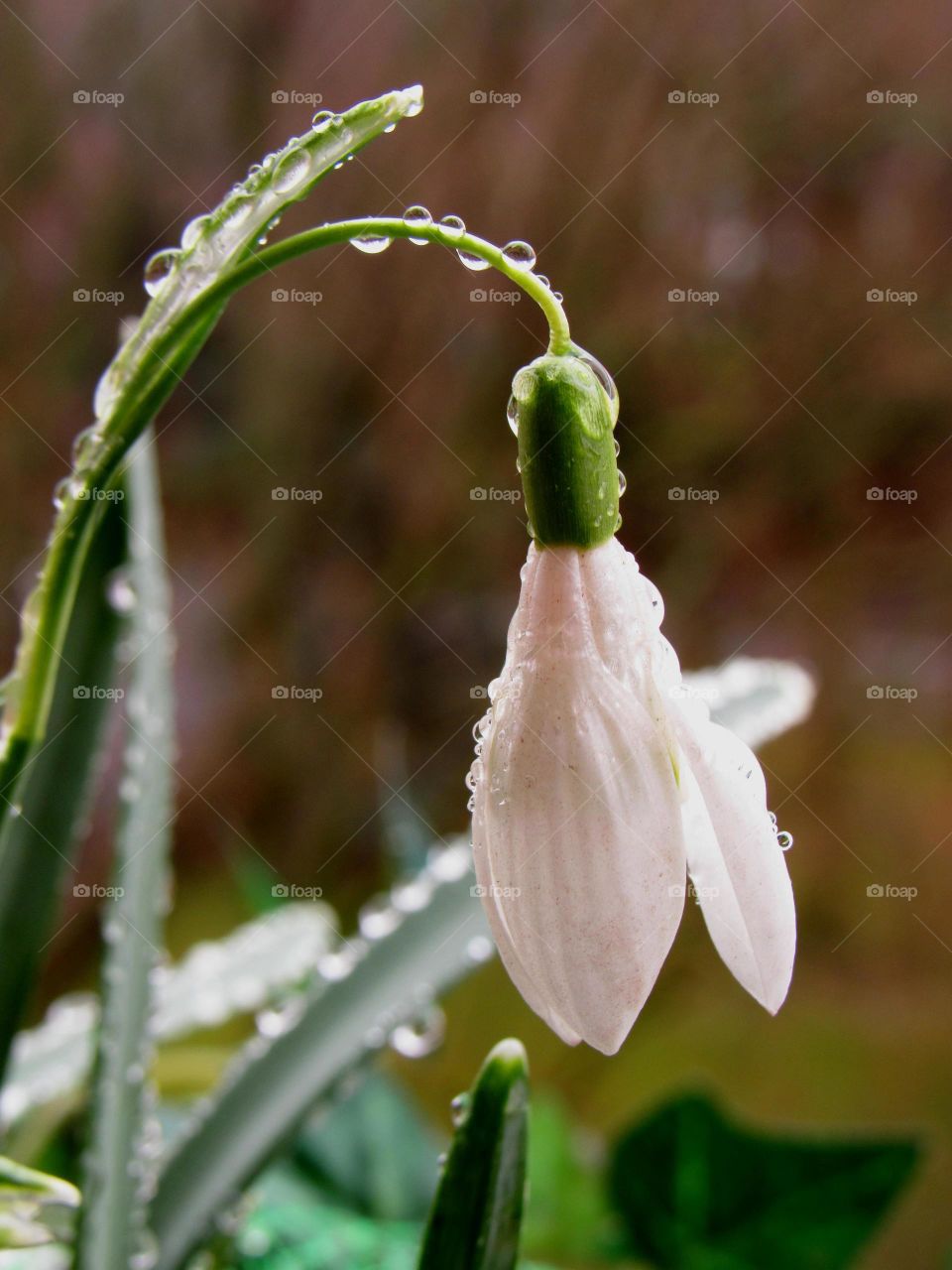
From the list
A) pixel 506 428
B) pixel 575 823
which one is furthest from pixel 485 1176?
pixel 506 428

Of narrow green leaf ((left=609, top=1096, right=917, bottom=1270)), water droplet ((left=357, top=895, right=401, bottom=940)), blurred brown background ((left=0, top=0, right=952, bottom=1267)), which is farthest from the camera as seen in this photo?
blurred brown background ((left=0, top=0, right=952, bottom=1267))

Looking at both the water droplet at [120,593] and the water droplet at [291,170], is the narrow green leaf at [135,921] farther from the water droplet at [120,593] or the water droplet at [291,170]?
the water droplet at [291,170]

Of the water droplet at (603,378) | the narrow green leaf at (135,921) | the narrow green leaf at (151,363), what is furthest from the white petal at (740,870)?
the narrow green leaf at (135,921)

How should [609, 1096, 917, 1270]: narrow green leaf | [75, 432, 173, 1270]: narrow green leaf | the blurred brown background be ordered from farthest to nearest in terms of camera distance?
1. the blurred brown background
2. [609, 1096, 917, 1270]: narrow green leaf
3. [75, 432, 173, 1270]: narrow green leaf

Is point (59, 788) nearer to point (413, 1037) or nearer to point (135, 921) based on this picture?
point (135, 921)

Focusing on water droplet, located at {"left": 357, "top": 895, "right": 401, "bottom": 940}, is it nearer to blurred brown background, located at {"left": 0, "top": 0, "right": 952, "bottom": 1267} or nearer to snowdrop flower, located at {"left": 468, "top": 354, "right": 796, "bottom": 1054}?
snowdrop flower, located at {"left": 468, "top": 354, "right": 796, "bottom": 1054}

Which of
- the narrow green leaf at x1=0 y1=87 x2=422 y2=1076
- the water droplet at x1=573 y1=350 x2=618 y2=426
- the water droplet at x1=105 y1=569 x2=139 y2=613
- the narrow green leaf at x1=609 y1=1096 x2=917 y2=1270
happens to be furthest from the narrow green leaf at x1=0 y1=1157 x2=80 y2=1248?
the narrow green leaf at x1=609 y1=1096 x2=917 y2=1270
